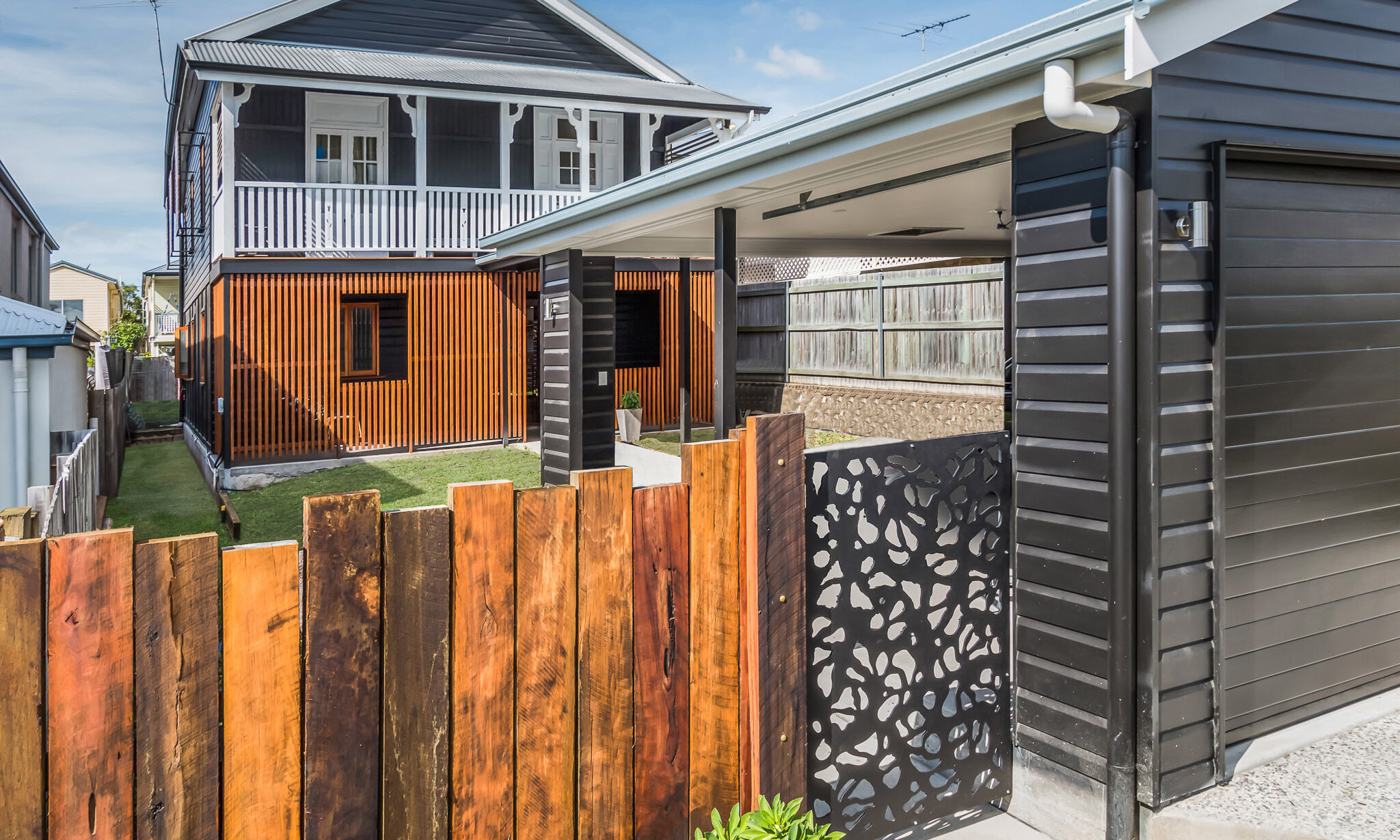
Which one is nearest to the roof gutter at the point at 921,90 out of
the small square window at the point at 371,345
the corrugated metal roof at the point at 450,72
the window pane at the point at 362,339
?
the small square window at the point at 371,345

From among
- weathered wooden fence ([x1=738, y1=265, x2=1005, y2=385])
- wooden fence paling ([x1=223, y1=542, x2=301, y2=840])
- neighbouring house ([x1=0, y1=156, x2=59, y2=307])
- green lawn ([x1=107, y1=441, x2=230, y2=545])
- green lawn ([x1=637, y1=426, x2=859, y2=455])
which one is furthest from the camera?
neighbouring house ([x1=0, y1=156, x2=59, y2=307])

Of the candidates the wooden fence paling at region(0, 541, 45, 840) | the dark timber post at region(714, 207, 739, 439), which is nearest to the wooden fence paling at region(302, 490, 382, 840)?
the wooden fence paling at region(0, 541, 45, 840)

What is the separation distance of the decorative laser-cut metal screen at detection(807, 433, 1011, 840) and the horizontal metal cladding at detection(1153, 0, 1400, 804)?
0.57m

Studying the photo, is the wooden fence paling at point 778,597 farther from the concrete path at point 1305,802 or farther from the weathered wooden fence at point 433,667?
the concrete path at point 1305,802

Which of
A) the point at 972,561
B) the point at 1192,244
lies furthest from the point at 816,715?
the point at 1192,244

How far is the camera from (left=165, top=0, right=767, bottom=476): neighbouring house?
1263 cm

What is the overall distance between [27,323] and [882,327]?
31.1ft

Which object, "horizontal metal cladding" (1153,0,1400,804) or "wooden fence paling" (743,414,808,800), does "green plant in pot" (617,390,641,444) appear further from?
"wooden fence paling" (743,414,808,800)

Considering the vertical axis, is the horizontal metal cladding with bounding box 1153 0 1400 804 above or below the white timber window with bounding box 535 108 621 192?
below

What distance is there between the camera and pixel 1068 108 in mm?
2752

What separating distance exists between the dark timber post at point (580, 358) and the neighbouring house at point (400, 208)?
1741 millimetres

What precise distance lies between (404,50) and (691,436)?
Answer: 872cm

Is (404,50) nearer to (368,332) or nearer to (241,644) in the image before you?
(368,332)

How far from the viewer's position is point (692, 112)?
15.6m
